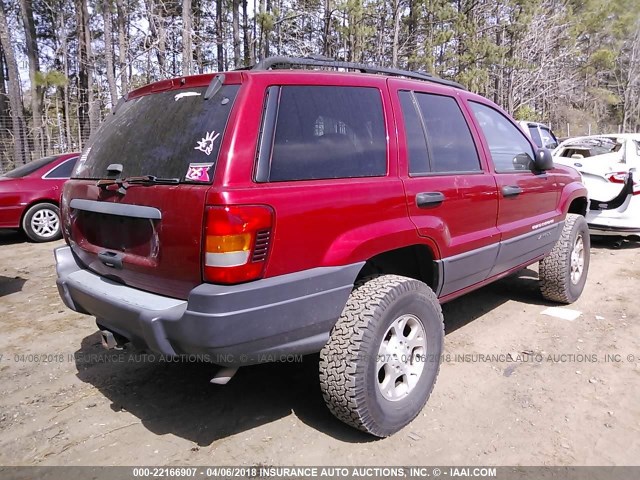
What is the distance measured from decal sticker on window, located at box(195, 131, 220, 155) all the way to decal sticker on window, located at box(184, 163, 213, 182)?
0.23 ft

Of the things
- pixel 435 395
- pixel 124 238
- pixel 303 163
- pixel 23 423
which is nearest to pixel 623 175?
pixel 435 395

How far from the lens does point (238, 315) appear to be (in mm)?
2094

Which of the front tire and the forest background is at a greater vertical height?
the forest background

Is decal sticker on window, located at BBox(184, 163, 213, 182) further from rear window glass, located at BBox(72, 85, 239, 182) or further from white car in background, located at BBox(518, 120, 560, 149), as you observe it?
white car in background, located at BBox(518, 120, 560, 149)

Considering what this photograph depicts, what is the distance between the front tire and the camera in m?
2.43

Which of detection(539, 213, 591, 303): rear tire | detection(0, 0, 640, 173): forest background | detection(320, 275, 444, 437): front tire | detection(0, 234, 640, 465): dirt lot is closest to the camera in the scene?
detection(320, 275, 444, 437): front tire

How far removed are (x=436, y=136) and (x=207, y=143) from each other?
158 cm

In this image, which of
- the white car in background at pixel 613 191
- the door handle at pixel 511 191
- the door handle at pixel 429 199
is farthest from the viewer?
the white car in background at pixel 613 191

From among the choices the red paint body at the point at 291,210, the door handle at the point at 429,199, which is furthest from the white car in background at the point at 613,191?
the door handle at the point at 429,199

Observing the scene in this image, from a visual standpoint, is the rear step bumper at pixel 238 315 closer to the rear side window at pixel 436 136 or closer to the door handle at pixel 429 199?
the door handle at pixel 429 199

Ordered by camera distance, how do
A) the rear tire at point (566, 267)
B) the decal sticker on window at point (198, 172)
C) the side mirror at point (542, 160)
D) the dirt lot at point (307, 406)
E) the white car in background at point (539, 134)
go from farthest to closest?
the white car in background at point (539, 134)
the rear tire at point (566, 267)
the side mirror at point (542, 160)
the dirt lot at point (307, 406)
the decal sticker on window at point (198, 172)

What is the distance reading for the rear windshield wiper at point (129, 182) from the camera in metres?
2.30

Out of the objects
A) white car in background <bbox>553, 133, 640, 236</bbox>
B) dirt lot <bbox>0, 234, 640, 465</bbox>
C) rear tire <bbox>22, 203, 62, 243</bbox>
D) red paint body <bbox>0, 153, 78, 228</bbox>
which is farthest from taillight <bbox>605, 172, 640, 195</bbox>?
rear tire <bbox>22, 203, 62, 243</bbox>

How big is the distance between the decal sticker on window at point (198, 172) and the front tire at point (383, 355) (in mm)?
972
